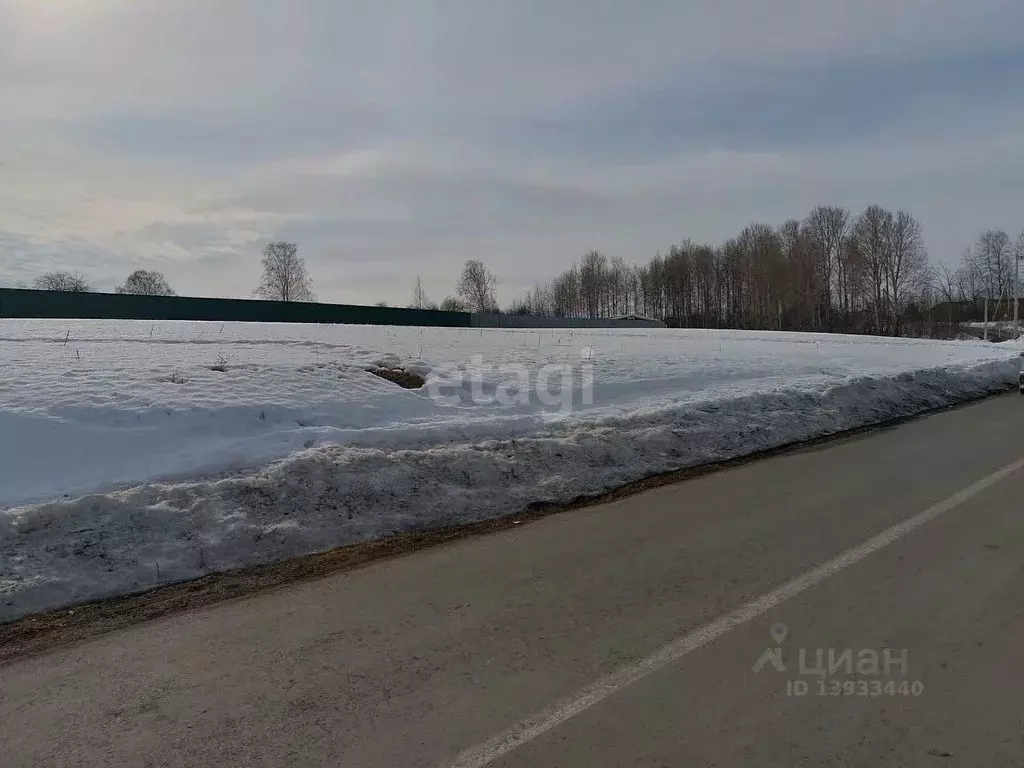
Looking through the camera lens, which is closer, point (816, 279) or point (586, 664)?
point (586, 664)

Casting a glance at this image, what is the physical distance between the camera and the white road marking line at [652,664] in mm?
3104

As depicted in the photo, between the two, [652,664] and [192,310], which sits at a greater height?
[192,310]

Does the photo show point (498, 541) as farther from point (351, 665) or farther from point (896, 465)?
point (896, 465)

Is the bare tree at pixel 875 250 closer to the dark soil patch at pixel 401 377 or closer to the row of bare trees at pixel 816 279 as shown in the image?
the row of bare trees at pixel 816 279

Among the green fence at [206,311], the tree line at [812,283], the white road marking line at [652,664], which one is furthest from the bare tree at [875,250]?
the white road marking line at [652,664]

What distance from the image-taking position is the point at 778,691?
137 inches

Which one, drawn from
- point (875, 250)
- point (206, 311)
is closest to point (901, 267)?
point (875, 250)

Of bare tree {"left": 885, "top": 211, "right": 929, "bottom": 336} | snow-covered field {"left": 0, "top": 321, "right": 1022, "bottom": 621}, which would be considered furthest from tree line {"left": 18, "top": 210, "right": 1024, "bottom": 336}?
snow-covered field {"left": 0, "top": 321, "right": 1022, "bottom": 621}

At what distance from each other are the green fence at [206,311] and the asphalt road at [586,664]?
31.9 metres

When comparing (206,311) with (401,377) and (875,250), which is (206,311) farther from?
(875,250)

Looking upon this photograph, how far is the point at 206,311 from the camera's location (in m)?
41.3

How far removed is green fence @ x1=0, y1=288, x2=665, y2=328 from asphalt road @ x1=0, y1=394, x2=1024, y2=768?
31.9 m

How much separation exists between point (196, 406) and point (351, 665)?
5.87 m

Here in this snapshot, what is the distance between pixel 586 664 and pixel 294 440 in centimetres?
547
